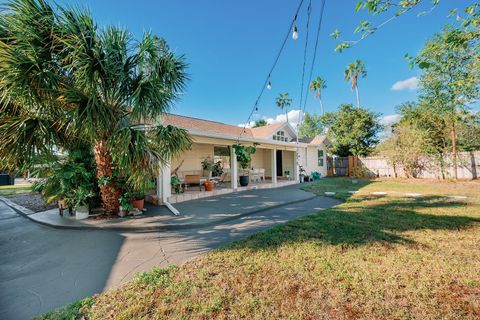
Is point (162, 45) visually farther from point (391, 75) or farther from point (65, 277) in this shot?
point (391, 75)

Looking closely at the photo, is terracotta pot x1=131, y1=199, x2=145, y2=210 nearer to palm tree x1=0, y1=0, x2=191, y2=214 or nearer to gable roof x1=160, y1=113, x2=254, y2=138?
palm tree x1=0, y1=0, x2=191, y2=214

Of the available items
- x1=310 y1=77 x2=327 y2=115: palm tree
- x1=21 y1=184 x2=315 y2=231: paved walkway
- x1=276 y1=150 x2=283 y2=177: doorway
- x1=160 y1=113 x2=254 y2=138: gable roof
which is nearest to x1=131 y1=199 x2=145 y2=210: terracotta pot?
x1=21 y1=184 x2=315 y2=231: paved walkway

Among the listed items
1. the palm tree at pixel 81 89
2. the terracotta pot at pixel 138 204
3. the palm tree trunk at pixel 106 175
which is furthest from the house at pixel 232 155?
the palm tree trunk at pixel 106 175

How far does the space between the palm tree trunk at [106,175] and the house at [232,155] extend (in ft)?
5.26

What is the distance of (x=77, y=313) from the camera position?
2.15 m

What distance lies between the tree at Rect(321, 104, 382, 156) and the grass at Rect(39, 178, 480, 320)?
745 inches

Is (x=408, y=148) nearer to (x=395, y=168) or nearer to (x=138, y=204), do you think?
(x=395, y=168)

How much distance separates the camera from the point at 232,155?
10211mm

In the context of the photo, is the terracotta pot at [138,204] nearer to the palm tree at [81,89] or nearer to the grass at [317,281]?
the palm tree at [81,89]

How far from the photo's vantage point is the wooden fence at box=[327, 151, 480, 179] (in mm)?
13484

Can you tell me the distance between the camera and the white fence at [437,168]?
13.4 metres

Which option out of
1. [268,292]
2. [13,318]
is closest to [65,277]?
[13,318]

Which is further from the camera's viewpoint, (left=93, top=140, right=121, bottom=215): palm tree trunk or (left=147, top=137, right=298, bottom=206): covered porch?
Answer: (left=147, top=137, right=298, bottom=206): covered porch

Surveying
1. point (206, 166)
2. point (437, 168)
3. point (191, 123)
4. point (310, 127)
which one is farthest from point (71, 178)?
point (310, 127)
